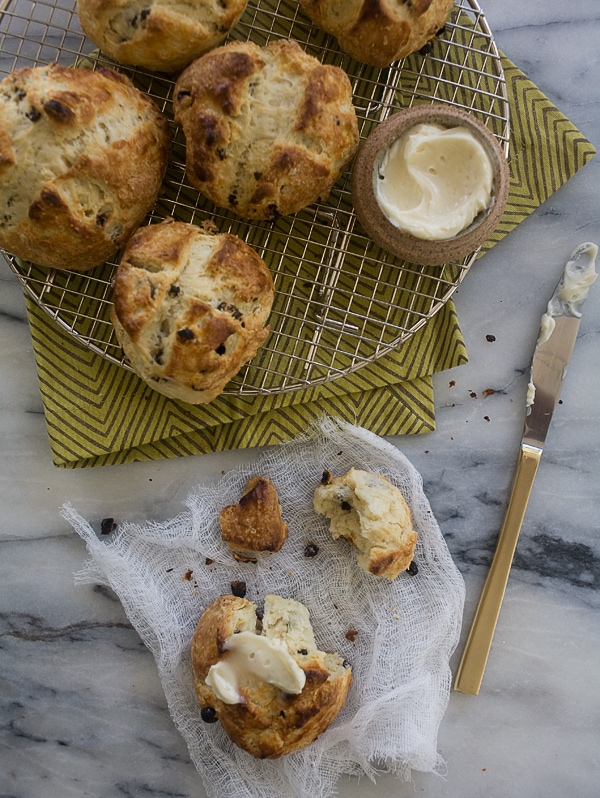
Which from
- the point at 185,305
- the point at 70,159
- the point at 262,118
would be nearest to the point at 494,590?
the point at 185,305

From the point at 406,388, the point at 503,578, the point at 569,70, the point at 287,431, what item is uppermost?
the point at 569,70

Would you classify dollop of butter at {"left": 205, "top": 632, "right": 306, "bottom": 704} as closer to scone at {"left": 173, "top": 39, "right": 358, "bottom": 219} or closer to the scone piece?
the scone piece

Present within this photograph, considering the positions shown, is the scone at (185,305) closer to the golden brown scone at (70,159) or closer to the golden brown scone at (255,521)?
the golden brown scone at (70,159)

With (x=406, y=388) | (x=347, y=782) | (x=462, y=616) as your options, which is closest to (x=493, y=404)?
(x=406, y=388)

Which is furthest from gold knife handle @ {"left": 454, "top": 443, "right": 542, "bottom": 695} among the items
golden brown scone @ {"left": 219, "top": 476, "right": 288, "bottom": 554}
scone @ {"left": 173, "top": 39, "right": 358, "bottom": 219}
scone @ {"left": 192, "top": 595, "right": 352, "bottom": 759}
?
scone @ {"left": 173, "top": 39, "right": 358, "bottom": 219}

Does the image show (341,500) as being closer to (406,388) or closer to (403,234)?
(406,388)

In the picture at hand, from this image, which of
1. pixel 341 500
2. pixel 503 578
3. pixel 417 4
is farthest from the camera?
pixel 503 578

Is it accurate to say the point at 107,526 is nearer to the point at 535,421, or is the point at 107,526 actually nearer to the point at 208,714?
the point at 208,714
